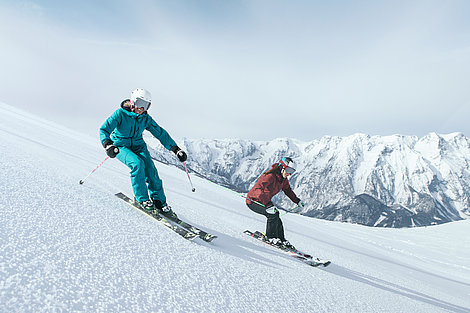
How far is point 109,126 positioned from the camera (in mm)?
4578

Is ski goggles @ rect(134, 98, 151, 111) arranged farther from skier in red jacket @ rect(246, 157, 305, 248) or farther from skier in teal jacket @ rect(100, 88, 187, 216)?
skier in red jacket @ rect(246, 157, 305, 248)

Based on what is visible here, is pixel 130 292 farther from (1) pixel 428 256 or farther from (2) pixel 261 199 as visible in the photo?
(1) pixel 428 256

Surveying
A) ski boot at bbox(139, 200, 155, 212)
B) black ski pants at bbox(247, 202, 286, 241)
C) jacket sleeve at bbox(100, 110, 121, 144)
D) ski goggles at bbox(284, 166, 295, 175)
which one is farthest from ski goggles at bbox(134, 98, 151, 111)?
ski goggles at bbox(284, 166, 295, 175)

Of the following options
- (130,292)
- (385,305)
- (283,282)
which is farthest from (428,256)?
(130,292)

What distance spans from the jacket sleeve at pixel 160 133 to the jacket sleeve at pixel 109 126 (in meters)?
0.67

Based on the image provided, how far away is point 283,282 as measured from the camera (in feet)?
10.3

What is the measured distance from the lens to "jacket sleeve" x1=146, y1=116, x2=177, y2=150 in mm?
5250

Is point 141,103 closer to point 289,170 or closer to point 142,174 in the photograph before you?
point 142,174

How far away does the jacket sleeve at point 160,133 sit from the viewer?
525 cm

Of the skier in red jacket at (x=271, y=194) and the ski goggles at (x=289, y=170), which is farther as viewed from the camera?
the ski goggles at (x=289, y=170)

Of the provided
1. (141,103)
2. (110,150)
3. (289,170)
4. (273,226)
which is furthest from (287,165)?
(110,150)

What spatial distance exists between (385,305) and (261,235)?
7.64 feet

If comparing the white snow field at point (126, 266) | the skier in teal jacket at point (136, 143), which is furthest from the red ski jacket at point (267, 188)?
the skier in teal jacket at point (136, 143)

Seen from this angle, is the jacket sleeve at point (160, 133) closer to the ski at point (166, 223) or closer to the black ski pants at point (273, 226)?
the ski at point (166, 223)
